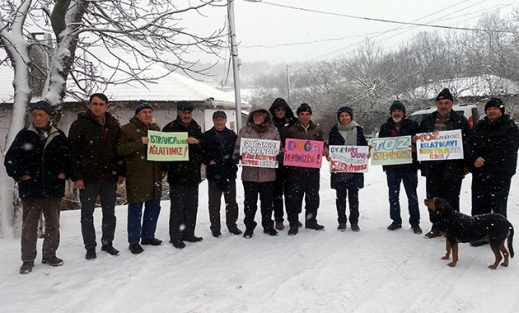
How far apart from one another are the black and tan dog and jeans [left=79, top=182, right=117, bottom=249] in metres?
4.59

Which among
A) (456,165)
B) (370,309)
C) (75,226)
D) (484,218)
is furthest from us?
(75,226)

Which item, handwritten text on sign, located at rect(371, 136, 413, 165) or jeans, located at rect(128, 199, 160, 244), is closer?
jeans, located at rect(128, 199, 160, 244)

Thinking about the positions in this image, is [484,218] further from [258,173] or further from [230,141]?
[230,141]

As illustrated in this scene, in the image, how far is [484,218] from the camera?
15.7 ft

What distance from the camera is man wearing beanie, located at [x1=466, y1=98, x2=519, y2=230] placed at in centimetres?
536

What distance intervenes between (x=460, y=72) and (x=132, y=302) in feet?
126

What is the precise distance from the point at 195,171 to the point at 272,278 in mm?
2143

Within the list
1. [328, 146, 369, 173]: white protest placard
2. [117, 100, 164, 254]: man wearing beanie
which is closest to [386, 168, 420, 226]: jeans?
[328, 146, 369, 173]: white protest placard

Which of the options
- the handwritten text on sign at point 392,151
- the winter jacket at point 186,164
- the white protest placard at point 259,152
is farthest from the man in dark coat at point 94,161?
the handwritten text on sign at point 392,151

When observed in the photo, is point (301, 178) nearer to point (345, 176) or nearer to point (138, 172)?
point (345, 176)

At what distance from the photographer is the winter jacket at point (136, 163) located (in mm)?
5281

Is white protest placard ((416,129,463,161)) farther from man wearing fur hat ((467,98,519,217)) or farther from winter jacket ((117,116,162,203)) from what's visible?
winter jacket ((117,116,162,203))

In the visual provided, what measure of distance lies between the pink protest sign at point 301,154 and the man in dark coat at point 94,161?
2.67 m

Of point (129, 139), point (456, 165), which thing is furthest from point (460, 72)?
point (129, 139)
